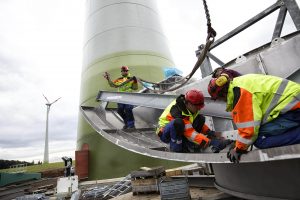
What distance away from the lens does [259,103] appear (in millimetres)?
2377

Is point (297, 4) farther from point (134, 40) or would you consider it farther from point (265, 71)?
point (134, 40)

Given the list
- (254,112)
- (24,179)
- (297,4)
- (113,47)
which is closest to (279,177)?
(254,112)

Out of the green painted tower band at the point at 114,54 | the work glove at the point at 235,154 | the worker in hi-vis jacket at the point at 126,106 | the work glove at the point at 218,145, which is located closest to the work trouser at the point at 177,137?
the work glove at the point at 218,145

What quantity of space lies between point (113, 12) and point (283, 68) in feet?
31.0

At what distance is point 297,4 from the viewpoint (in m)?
4.05

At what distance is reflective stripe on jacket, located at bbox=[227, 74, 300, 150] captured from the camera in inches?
92.5

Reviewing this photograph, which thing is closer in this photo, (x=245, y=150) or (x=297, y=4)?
(x=245, y=150)

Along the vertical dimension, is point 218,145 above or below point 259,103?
below

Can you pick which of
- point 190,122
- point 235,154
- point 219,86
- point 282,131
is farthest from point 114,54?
point 282,131

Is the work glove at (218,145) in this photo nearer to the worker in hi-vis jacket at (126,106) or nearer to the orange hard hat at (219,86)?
the orange hard hat at (219,86)

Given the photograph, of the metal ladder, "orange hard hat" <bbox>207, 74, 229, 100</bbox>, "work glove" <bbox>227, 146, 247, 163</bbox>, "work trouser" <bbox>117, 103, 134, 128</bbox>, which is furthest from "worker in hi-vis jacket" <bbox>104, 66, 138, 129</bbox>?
"work glove" <bbox>227, 146, 247, 163</bbox>

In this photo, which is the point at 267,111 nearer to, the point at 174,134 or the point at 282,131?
the point at 282,131

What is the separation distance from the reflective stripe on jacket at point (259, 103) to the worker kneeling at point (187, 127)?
1.17 meters

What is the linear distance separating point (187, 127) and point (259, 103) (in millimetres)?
1558
